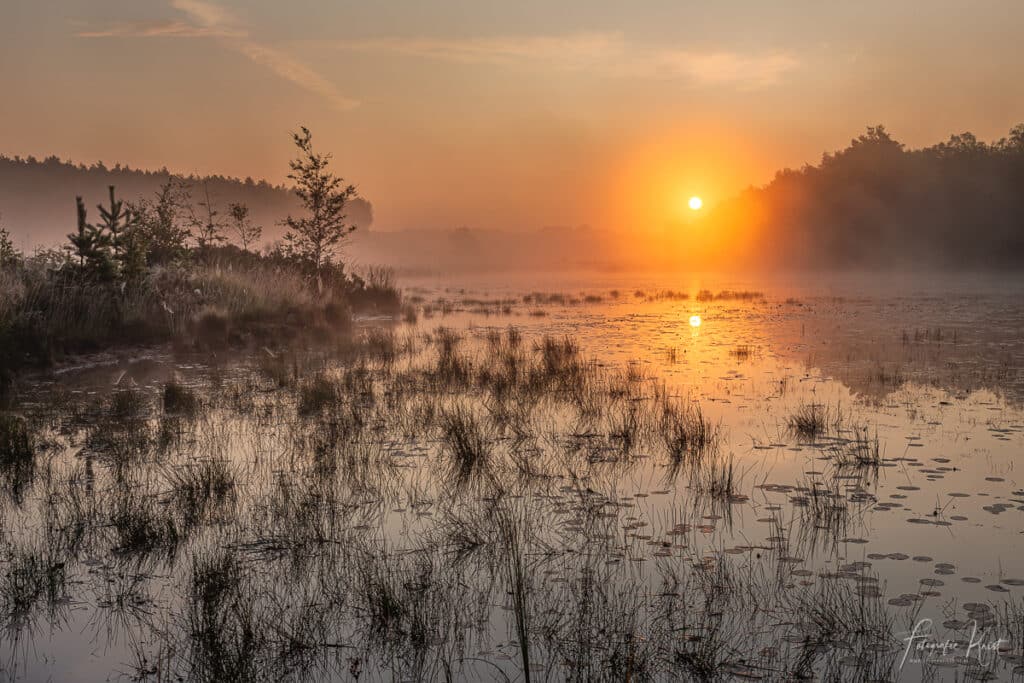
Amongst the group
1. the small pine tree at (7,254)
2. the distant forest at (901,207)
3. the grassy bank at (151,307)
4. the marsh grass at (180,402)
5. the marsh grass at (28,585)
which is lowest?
the marsh grass at (28,585)

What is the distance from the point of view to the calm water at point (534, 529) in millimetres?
4848

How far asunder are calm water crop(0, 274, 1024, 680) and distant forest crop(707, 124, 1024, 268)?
62.9 metres

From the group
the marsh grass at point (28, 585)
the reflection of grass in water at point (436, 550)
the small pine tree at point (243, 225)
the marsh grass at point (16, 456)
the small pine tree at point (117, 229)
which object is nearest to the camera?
the reflection of grass in water at point (436, 550)

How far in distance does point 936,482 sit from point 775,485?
1622mm

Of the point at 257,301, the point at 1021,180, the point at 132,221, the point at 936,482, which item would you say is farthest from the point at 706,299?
the point at 1021,180

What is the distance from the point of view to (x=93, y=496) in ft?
25.4

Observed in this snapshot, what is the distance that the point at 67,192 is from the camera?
4921 inches

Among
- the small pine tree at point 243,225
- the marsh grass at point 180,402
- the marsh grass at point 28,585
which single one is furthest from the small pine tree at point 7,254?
the marsh grass at point 28,585

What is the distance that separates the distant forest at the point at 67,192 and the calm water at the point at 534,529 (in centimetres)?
9777

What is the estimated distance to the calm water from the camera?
4848mm

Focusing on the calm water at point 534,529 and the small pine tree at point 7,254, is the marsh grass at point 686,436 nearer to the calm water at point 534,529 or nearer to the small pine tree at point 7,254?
the calm water at point 534,529

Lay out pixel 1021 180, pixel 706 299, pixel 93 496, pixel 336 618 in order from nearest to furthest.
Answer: pixel 336 618 → pixel 93 496 → pixel 706 299 → pixel 1021 180

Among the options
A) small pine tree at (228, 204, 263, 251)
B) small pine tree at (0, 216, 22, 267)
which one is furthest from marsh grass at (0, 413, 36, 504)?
small pine tree at (228, 204, 263, 251)

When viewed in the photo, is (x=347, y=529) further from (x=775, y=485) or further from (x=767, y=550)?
(x=775, y=485)
